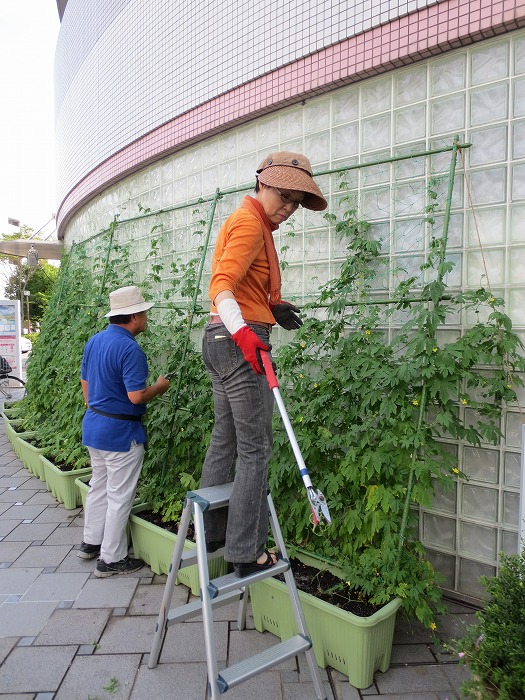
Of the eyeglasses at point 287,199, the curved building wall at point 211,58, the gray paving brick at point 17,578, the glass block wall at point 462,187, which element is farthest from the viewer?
the gray paving brick at point 17,578

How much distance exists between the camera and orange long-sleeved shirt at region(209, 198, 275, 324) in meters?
2.26

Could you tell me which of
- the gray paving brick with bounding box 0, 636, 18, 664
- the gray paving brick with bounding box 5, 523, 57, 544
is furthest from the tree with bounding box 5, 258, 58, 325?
the gray paving brick with bounding box 0, 636, 18, 664

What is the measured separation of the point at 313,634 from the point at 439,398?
1262 mm

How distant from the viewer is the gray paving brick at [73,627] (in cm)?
272

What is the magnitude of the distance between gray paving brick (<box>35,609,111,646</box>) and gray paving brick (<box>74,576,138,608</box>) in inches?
3.2

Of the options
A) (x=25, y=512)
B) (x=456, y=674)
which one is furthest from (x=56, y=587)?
(x=456, y=674)

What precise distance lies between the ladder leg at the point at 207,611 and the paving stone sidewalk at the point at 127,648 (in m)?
0.44

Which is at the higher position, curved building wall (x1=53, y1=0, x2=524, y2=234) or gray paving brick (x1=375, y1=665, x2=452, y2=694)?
curved building wall (x1=53, y1=0, x2=524, y2=234)

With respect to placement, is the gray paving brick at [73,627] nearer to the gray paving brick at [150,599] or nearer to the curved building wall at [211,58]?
the gray paving brick at [150,599]

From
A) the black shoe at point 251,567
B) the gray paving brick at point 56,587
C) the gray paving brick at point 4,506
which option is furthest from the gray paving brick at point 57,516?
the black shoe at point 251,567

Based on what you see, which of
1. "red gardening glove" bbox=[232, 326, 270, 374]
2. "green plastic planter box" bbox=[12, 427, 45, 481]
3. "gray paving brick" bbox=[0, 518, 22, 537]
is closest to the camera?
"red gardening glove" bbox=[232, 326, 270, 374]

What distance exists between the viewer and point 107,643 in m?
2.69

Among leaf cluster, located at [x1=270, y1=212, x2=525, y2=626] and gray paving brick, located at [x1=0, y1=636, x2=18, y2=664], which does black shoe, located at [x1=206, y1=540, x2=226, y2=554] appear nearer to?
leaf cluster, located at [x1=270, y1=212, x2=525, y2=626]

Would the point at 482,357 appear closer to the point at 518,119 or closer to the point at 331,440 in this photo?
the point at 331,440
